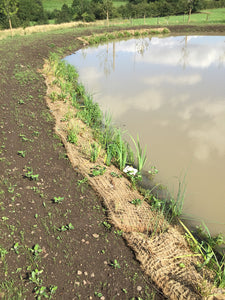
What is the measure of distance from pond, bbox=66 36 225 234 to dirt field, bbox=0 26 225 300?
1614 millimetres

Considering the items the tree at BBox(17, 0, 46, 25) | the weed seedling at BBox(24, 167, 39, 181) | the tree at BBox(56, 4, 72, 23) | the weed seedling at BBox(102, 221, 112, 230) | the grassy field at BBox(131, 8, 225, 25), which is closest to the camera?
the weed seedling at BBox(102, 221, 112, 230)

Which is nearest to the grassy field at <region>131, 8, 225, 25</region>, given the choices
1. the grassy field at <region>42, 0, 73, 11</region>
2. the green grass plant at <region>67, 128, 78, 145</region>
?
the green grass plant at <region>67, 128, 78, 145</region>

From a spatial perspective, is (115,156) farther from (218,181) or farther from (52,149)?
(218,181)

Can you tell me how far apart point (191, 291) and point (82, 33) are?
22662 mm

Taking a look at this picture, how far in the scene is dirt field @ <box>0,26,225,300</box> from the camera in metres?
2.59

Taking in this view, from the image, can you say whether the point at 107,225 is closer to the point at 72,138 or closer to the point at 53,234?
the point at 53,234

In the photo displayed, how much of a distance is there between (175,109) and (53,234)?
5951 mm

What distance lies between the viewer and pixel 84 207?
147 inches

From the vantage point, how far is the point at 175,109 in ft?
25.5

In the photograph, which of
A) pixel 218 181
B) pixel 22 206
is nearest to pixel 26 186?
pixel 22 206

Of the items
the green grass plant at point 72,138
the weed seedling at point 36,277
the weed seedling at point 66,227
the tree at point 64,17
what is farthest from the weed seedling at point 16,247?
the tree at point 64,17

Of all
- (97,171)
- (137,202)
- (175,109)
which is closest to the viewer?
(137,202)

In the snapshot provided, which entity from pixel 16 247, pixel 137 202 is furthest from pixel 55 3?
pixel 16 247

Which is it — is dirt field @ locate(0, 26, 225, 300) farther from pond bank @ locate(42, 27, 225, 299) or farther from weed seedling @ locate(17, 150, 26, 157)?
pond bank @ locate(42, 27, 225, 299)
